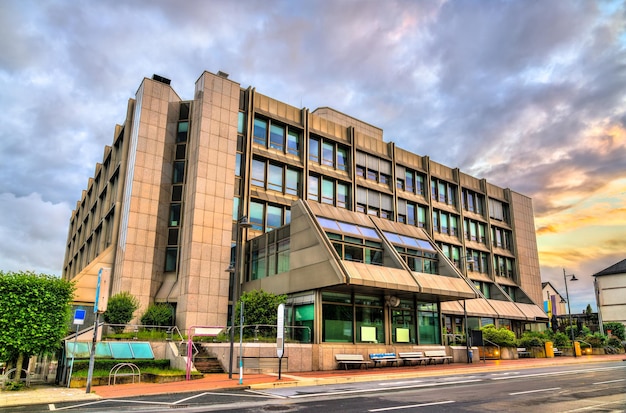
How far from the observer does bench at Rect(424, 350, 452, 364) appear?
30634mm

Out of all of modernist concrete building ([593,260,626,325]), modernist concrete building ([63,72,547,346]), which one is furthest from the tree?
modernist concrete building ([593,260,626,325])

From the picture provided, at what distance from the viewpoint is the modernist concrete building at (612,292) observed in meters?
76.8

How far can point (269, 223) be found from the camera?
1563 inches

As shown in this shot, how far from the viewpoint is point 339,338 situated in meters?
28.2

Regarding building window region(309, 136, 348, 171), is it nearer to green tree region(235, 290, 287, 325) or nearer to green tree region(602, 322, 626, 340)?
green tree region(235, 290, 287, 325)

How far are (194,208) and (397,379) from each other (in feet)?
66.6

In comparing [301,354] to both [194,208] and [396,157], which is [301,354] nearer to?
[194,208]

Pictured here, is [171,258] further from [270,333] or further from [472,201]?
[472,201]

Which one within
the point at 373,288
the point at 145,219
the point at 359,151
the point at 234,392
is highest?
the point at 359,151

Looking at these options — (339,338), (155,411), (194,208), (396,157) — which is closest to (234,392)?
(155,411)

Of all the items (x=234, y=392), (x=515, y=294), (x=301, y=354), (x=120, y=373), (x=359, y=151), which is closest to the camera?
(x=234, y=392)

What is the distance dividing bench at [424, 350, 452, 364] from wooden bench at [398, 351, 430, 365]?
0.50 meters

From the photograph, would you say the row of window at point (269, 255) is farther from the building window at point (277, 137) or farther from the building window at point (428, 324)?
the building window at point (428, 324)

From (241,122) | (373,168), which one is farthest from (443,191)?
(241,122)
